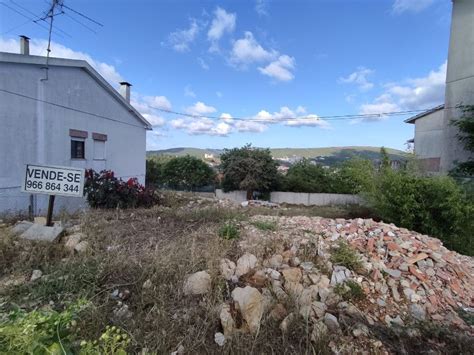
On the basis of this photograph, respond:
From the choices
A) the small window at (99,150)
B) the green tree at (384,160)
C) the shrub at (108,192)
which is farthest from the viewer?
the small window at (99,150)

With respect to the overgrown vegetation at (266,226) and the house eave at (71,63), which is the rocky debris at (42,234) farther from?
the house eave at (71,63)

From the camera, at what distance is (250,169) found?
16.9 m

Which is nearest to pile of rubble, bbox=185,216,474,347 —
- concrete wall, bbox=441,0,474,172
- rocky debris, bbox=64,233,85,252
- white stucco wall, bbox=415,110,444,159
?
rocky debris, bbox=64,233,85,252

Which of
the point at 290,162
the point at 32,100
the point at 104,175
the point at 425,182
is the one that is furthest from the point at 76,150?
the point at 290,162

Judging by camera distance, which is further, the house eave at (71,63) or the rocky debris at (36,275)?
the house eave at (71,63)

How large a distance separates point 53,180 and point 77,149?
8567 millimetres

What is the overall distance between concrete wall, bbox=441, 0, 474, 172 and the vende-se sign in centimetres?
1203

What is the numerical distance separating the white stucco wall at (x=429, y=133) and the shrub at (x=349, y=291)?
1672 cm

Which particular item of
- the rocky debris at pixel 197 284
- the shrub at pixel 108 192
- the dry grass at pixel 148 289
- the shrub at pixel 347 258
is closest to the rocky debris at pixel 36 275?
the dry grass at pixel 148 289

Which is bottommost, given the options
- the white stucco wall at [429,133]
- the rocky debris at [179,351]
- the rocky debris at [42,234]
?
the rocky debris at [179,351]

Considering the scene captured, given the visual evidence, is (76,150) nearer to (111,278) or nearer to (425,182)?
(111,278)

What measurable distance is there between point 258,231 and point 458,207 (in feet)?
14.0

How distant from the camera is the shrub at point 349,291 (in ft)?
9.37

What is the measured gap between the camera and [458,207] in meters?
5.61
